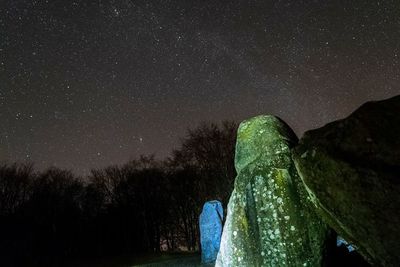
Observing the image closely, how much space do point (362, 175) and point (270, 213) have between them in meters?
1.70

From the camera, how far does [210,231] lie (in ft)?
73.9

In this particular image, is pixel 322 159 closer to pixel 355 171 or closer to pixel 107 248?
pixel 355 171

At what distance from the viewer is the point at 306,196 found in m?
4.84

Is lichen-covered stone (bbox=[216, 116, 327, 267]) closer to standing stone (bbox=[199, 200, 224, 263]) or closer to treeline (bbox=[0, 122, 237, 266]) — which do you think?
standing stone (bbox=[199, 200, 224, 263])

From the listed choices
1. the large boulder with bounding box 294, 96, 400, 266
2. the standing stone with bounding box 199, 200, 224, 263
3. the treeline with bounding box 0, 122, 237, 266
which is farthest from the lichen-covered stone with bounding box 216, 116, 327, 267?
the treeline with bounding box 0, 122, 237, 266

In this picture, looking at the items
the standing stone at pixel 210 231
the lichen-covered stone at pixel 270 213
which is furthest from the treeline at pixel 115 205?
the lichen-covered stone at pixel 270 213

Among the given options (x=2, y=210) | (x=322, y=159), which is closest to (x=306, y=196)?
(x=322, y=159)

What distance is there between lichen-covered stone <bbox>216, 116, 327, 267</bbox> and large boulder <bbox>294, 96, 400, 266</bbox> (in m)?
0.68

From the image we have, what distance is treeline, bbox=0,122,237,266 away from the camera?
119 feet

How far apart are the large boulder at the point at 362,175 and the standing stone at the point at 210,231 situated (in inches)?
736

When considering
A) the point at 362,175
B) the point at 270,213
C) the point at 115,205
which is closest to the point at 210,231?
the point at 270,213

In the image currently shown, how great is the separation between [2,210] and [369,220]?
1790 inches

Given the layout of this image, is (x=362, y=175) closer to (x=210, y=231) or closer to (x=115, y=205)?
(x=210, y=231)

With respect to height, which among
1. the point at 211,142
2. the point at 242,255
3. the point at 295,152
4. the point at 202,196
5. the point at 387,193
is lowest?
the point at 242,255
